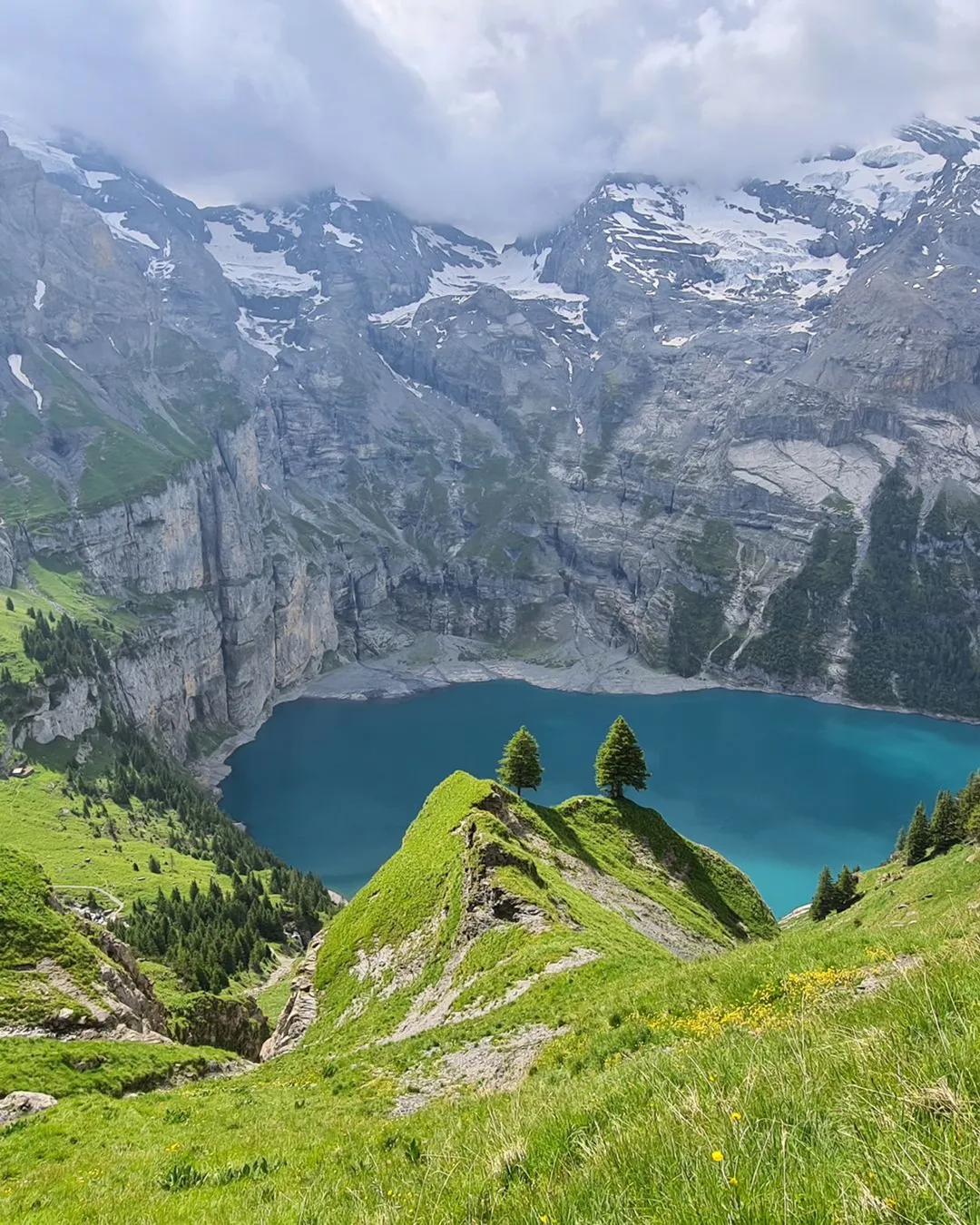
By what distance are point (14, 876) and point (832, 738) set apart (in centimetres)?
16266

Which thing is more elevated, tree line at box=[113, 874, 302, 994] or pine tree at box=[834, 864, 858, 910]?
pine tree at box=[834, 864, 858, 910]

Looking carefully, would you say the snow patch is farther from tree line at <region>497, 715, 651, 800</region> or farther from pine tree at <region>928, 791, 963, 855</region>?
pine tree at <region>928, 791, 963, 855</region>

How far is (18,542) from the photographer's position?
13962 centimetres

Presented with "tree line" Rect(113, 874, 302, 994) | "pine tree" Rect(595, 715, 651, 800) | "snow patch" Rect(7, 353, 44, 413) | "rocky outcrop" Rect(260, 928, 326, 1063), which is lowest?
"tree line" Rect(113, 874, 302, 994)

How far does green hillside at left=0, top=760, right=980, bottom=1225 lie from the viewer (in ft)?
10.7

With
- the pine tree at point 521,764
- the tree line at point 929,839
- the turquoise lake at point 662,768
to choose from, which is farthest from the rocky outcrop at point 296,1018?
the turquoise lake at point 662,768

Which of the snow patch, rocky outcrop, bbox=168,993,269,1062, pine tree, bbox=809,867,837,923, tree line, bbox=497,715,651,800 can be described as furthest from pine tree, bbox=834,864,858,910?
the snow patch

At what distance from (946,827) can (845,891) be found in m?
9.34

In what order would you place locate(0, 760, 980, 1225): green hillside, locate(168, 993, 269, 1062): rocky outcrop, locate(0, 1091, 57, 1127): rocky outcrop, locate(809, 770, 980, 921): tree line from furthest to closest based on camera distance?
locate(809, 770, 980, 921): tree line → locate(168, 993, 269, 1062): rocky outcrop → locate(0, 1091, 57, 1127): rocky outcrop → locate(0, 760, 980, 1225): green hillside

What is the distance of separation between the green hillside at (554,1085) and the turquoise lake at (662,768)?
2750 inches

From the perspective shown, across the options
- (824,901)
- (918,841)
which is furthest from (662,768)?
(824,901)

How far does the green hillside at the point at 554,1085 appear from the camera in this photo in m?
3.26

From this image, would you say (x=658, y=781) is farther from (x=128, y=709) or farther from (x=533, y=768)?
(x=128, y=709)

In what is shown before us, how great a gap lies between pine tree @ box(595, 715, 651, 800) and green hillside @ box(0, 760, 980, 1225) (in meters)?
8.94
